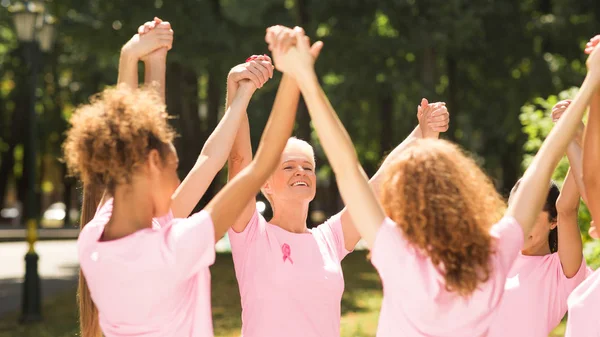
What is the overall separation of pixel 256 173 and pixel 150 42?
1.10 meters

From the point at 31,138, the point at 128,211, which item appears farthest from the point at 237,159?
the point at 31,138

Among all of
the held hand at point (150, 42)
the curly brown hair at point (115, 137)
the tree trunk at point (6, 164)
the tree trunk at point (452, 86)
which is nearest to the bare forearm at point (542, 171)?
the curly brown hair at point (115, 137)

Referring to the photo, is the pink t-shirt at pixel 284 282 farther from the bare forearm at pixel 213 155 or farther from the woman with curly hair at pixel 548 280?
the woman with curly hair at pixel 548 280

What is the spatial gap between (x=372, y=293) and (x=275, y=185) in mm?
12538

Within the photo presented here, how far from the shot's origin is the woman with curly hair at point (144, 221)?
293 cm

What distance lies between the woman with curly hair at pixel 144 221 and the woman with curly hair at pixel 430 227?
29 centimetres

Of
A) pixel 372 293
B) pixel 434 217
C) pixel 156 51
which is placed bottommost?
pixel 372 293

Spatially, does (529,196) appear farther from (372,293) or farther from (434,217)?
(372,293)

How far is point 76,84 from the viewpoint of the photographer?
3675 cm

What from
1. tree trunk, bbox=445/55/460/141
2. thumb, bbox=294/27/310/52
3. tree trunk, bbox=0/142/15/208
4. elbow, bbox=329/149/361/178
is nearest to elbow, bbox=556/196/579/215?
elbow, bbox=329/149/361/178

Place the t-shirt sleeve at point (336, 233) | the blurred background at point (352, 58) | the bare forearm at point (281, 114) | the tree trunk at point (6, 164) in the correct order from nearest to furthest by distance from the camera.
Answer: the bare forearm at point (281, 114), the t-shirt sleeve at point (336, 233), the blurred background at point (352, 58), the tree trunk at point (6, 164)

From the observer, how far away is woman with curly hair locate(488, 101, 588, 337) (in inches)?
152

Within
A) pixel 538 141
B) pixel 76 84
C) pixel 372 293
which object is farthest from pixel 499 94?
pixel 76 84

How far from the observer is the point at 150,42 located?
12.7 ft
